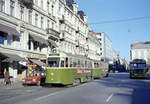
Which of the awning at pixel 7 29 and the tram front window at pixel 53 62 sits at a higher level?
the awning at pixel 7 29

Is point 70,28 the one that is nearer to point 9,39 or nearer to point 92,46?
point 9,39

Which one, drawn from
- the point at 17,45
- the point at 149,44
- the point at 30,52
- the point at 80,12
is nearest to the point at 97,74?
the point at 30,52

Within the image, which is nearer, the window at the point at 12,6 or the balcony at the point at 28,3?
the window at the point at 12,6

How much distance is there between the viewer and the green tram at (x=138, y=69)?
104 ft

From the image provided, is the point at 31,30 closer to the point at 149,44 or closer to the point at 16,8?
the point at 16,8

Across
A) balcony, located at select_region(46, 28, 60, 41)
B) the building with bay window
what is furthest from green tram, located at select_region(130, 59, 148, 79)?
balcony, located at select_region(46, 28, 60, 41)

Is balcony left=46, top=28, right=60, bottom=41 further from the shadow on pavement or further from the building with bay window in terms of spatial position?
the shadow on pavement

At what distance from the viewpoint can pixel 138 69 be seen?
31.8 metres

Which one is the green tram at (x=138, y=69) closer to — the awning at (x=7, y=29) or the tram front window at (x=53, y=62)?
the tram front window at (x=53, y=62)

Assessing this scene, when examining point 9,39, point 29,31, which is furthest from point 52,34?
point 9,39

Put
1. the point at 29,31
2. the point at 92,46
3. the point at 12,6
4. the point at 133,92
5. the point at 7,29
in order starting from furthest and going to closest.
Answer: the point at 92,46, the point at 29,31, the point at 12,6, the point at 7,29, the point at 133,92

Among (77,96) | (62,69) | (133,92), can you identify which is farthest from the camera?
(62,69)

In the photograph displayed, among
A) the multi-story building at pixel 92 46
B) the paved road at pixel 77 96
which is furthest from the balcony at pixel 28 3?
the multi-story building at pixel 92 46

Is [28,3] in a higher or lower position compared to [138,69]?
higher
